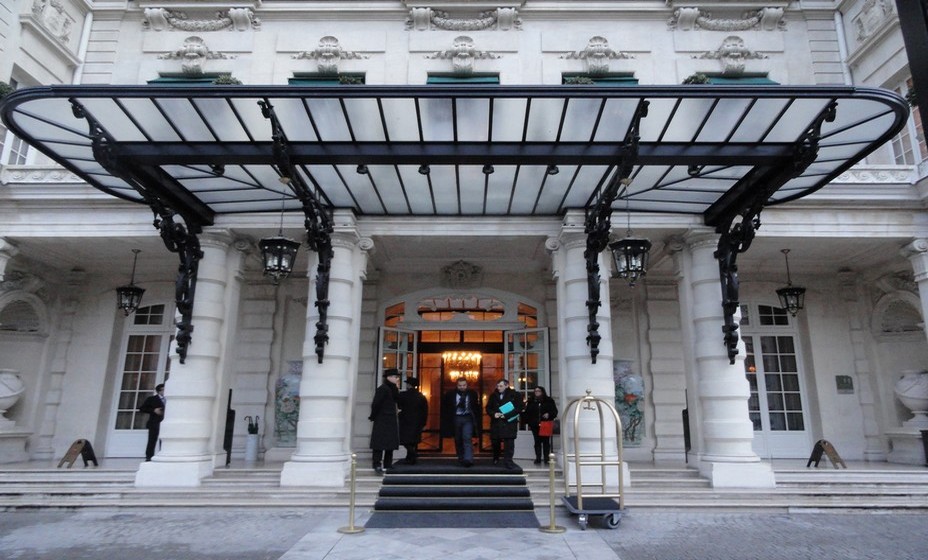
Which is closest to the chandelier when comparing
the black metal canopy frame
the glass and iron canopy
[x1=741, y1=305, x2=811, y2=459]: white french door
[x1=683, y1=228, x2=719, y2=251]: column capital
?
the black metal canopy frame

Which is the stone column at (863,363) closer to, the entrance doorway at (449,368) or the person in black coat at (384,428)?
the entrance doorway at (449,368)

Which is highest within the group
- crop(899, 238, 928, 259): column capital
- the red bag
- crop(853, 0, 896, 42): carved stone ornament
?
crop(853, 0, 896, 42): carved stone ornament

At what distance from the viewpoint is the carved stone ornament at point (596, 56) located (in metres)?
12.6

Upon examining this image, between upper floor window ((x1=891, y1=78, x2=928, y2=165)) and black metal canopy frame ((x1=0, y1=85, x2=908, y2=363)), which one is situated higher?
upper floor window ((x1=891, y1=78, x2=928, y2=165))

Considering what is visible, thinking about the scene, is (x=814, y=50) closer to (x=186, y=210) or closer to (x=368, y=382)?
(x=368, y=382)

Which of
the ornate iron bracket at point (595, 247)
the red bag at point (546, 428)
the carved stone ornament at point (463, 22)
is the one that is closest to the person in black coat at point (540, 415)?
the red bag at point (546, 428)

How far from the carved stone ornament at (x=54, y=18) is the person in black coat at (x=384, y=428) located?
36.1 ft

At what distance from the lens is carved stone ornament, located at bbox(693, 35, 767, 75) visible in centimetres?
1252

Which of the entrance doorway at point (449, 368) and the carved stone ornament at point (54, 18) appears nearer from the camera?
the carved stone ornament at point (54, 18)

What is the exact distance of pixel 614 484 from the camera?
9.10 meters

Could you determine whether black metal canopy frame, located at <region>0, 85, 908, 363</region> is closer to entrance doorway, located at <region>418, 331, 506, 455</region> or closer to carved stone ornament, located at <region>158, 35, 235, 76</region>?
entrance doorway, located at <region>418, 331, 506, 455</region>

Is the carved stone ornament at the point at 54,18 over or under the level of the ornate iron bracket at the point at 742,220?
over

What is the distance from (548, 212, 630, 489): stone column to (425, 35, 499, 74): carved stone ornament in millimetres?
4906

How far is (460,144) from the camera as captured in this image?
7.53 meters
